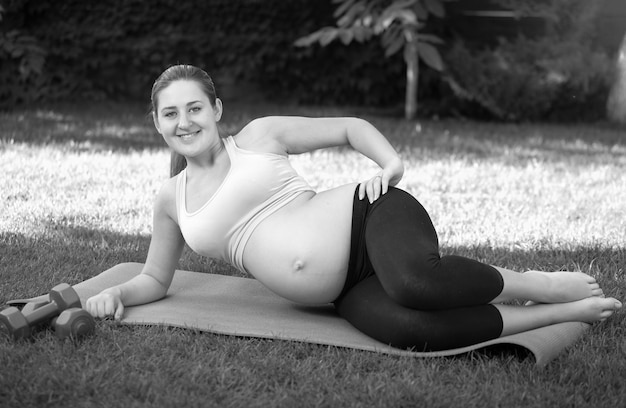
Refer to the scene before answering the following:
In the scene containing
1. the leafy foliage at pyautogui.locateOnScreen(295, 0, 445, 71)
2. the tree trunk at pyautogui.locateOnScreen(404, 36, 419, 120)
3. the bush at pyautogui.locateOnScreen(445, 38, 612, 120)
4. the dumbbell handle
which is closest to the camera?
the dumbbell handle

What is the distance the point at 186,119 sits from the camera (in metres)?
2.73

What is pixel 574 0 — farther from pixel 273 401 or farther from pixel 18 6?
pixel 273 401

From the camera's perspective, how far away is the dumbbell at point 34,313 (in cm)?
254

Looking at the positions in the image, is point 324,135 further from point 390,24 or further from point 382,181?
point 390,24

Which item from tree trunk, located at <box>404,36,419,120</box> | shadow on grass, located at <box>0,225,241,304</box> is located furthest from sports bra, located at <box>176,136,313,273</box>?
tree trunk, located at <box>404,36,419,120</box>

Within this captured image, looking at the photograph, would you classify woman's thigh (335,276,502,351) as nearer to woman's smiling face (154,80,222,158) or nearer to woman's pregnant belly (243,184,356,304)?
woman's pregnant belly (243,184,356,304)

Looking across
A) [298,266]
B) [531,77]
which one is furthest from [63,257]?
[531,77]

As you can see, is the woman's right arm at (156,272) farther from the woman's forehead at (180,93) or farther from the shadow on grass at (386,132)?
the shadow on grass at (386,132)

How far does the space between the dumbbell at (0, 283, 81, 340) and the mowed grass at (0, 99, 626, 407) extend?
0.05 metres

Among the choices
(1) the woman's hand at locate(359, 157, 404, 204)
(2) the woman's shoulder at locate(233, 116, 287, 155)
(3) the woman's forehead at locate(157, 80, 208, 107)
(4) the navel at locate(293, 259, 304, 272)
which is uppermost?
(3) the woman's forehead at locate(157, 80, 208, 107)

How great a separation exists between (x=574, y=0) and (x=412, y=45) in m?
2.10

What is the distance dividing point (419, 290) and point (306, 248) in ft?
1.33

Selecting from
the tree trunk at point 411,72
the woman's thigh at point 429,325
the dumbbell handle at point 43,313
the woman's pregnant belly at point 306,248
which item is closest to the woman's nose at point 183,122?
the woman's pregnant belly at point 306,248

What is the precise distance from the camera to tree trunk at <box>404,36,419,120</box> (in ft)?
24.6
